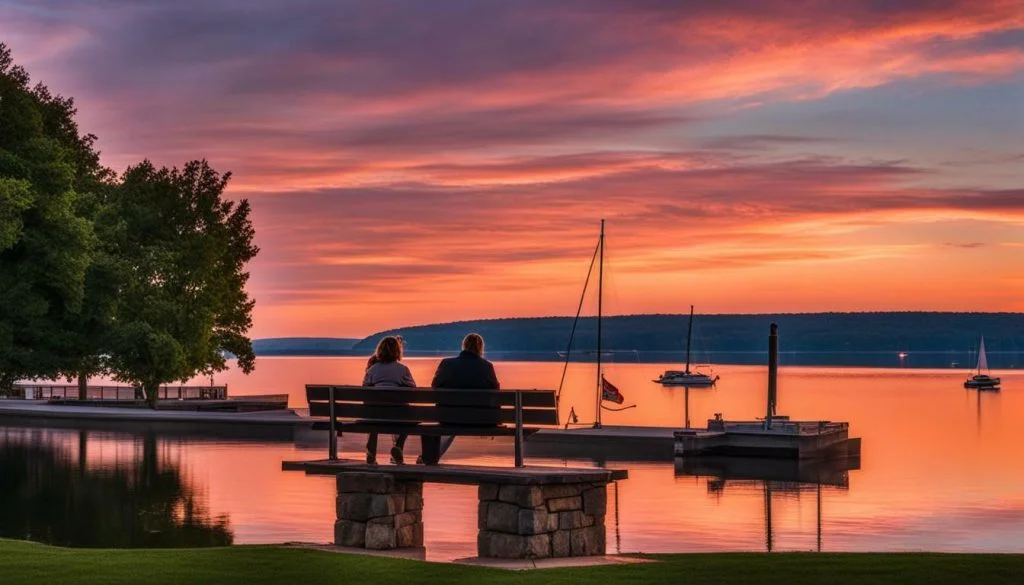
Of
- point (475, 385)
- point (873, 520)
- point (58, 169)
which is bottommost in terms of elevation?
point (873, 520)

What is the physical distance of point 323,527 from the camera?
29.3 meters

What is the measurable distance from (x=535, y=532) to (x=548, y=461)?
108ft

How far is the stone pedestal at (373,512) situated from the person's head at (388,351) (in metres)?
1.74

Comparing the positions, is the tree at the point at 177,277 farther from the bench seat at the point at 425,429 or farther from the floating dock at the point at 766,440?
the bench seat at the point at 425,429

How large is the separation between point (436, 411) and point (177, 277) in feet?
155

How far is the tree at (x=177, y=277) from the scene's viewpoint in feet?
140

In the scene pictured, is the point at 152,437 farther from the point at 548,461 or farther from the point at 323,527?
the point at 323,527

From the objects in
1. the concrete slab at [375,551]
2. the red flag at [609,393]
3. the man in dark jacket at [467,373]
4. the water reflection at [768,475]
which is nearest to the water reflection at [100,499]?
the concrete slab at [375,551]

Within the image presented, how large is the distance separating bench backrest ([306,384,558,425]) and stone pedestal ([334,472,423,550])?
90 centimetres

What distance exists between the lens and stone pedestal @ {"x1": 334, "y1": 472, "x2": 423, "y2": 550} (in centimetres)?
1686

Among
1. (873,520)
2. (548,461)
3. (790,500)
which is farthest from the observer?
(548,461)

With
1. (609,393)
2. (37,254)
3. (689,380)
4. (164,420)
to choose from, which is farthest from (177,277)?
(689,380)

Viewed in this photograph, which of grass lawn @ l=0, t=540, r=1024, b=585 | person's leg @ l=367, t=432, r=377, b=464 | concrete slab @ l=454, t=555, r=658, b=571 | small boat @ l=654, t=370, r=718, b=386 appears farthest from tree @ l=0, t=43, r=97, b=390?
small boat @ l=654, t=370, r=718, b=386

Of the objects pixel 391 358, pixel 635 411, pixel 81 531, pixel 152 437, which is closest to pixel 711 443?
pixel 152 437
